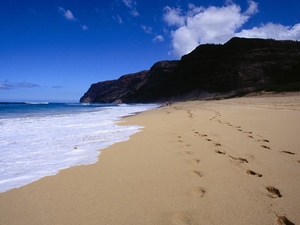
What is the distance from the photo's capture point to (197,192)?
2205mm

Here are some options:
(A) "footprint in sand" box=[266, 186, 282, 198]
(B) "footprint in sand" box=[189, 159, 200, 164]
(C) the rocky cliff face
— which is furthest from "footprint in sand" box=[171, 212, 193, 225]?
(C) the rocky cliff face

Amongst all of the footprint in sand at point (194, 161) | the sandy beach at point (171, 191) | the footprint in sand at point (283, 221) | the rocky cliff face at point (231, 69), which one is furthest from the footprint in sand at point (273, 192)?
the rocky cliff face at point (231, 69)

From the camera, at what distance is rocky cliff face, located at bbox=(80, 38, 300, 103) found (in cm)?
6034

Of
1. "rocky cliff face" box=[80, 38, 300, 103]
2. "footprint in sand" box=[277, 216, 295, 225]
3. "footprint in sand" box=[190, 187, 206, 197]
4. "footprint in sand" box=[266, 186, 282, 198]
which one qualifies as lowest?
"footprint in sand" box=[277, 216, 295, 225]

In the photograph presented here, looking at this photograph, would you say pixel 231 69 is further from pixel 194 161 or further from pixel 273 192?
pixel 273 192

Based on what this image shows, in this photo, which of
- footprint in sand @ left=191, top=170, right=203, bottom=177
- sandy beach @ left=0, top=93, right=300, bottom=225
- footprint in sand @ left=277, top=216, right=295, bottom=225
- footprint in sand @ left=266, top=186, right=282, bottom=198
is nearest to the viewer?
footprint in sand @ left=277, top=216, right=295, bottom=225

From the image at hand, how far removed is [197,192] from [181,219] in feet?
1.63

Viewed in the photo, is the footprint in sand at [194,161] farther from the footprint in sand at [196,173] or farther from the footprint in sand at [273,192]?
the footprint in sand at [273,192]

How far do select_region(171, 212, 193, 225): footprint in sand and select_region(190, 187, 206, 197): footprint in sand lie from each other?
36 cm

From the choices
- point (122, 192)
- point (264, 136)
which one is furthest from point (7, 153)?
point (264, 136)

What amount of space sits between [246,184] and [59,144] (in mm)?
4400

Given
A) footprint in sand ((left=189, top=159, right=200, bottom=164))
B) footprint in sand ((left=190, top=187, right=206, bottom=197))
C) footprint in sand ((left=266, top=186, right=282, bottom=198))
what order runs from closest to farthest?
1. footprint in sand ((left=266, top=186, right=282, bottom=198))
2. footprint in sand ((left=190, top=187, right=206, bottom=197))
3. footprint in sand ((left=189, top=159, right=200, bottom=164))

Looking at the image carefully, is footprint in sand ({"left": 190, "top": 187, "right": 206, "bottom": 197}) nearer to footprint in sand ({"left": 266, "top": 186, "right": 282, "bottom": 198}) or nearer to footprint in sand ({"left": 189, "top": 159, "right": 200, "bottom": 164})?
footprint in sand ({"left": 266, "top": 186, "right": 282, "bottom": 198})

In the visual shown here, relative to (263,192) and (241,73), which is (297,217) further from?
(241,73)
